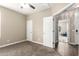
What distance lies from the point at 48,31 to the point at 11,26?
Result: 1.29m

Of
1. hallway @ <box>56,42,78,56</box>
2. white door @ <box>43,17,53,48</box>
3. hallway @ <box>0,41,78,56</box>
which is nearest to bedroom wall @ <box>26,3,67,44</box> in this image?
white door @ <box>43,17,53,48</box>

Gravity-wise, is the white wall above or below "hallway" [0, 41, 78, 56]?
above

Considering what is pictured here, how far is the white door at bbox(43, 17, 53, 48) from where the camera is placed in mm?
2725

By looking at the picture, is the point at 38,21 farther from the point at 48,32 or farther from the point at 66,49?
the point at 66,49

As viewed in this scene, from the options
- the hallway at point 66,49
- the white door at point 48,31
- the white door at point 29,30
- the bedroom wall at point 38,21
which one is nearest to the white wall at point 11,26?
the white door at point 29,30

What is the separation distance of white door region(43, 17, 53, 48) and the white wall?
27.7 inches

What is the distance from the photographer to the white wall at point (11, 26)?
2.41 meters

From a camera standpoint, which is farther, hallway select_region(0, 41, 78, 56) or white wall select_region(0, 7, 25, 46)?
hallway select_region(0, 41, 78, 56)

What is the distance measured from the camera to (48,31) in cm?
297

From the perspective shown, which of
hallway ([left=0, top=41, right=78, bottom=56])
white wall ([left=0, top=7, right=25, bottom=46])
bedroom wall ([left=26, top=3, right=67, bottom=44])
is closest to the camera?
white wall ([left=0, top=7, right=25, bottom=46])

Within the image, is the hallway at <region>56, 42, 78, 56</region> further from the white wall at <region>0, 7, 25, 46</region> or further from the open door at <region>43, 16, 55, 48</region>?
the white wall at <region>0, 7, 25, 46</region>

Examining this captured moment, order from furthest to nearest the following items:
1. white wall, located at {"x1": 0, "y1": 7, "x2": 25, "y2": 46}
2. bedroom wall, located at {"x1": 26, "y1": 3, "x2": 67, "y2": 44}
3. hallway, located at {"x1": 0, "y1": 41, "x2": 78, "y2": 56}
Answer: bedroom wall, located at {"x1": 26, "y1": 3, "x2": 67, "y2": 44}
hallway, located at {"x1": 0, "y1": 41, "x2": 78, "y2": 56}
white wall, located at {"x1": 0, "y1": 7, "x2": 25, "y2": 46}

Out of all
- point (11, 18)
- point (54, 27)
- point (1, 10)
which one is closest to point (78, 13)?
point (54, 27)

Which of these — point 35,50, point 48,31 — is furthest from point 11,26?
point 48,31
